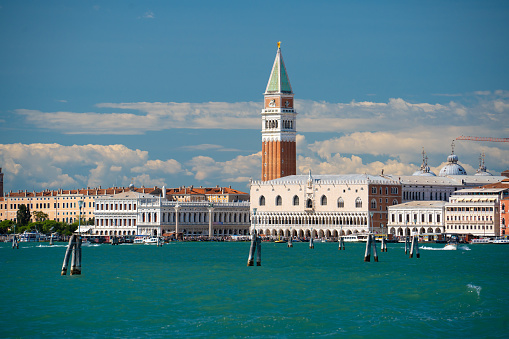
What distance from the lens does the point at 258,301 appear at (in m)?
42.2

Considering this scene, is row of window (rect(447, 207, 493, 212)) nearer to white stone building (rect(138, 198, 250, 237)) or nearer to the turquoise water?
white stone building (rect(138, 198, 250, 237))

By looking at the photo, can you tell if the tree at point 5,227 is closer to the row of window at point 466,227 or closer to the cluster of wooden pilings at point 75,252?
the row of window at point 466,227

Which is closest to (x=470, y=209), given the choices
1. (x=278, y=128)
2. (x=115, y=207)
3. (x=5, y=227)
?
(x=278, y=128)

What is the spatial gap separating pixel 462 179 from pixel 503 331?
105889mm

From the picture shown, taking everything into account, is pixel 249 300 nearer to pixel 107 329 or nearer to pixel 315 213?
Answer: pixel 107 329

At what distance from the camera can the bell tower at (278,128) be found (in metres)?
143

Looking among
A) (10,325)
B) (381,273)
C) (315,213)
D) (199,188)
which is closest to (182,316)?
(10,325)

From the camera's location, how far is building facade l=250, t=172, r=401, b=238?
12938 centimetres

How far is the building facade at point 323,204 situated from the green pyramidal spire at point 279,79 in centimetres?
1270

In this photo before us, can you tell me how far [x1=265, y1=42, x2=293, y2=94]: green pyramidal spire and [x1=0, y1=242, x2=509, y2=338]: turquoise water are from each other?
3169 inches

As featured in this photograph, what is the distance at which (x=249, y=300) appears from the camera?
1676 inches

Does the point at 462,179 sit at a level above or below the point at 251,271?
above

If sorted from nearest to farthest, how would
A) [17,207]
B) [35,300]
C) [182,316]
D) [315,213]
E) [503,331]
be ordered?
[503,331]
[182,316]
[35,300]
[315,213]
[17,207]

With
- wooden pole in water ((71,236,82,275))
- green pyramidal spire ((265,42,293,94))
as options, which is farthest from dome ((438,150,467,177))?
wooden pole in water ((71,236,82,275))
